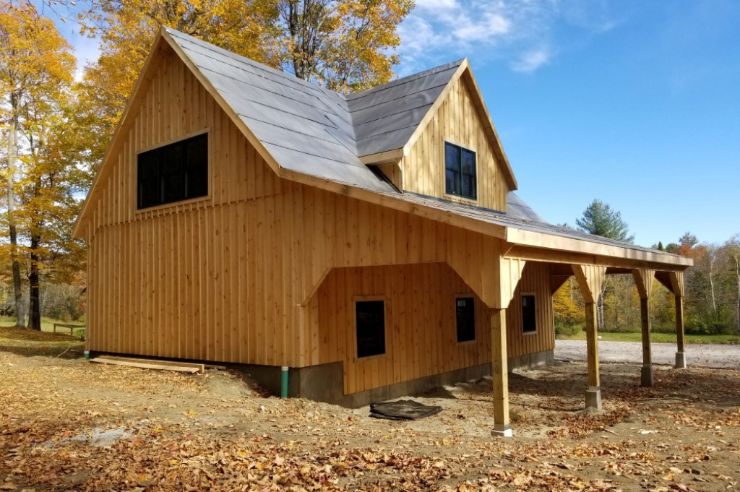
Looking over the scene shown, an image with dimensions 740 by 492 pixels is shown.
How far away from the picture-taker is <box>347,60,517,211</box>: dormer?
40.4 feet

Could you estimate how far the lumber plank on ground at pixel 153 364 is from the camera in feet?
37.1

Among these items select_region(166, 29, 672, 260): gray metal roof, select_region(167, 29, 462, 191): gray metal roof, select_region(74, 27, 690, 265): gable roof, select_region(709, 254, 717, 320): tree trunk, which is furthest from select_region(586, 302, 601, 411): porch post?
select_region(709, 254, 717, 320): tree trunk

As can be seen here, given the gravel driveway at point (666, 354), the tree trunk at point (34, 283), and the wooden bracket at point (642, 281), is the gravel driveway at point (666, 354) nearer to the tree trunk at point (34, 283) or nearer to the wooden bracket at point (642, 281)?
the wooden bracket at point (642, 281)

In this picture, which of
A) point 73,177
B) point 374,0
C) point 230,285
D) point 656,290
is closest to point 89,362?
point 230,285

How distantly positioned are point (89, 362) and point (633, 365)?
1606 centimetres

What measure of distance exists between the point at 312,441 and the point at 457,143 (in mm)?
9028

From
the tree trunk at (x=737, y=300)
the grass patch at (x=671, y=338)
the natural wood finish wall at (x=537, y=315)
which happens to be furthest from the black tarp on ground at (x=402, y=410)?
the tree trunk at (x=737, y=300)

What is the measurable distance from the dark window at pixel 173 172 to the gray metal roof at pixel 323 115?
5.45 ft

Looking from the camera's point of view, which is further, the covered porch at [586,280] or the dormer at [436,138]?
the dormer at [436,138]

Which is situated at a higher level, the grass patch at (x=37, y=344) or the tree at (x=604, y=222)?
the tree at (x=604, y=222)

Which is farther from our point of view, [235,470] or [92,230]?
[92,230]

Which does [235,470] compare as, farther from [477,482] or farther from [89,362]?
[89,362]

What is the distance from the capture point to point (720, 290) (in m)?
36.2

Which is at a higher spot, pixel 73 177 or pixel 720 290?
pixel 73 177
